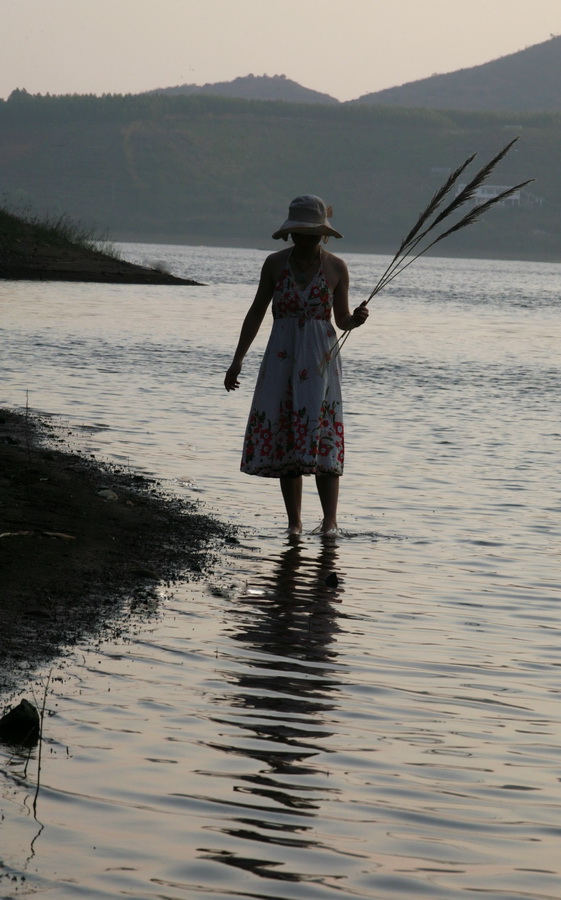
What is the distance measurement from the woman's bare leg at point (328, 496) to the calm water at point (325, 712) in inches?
6.0

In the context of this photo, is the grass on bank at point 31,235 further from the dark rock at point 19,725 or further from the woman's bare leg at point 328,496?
the dark rock at point 19,725

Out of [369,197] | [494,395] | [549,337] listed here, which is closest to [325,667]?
[494,395]

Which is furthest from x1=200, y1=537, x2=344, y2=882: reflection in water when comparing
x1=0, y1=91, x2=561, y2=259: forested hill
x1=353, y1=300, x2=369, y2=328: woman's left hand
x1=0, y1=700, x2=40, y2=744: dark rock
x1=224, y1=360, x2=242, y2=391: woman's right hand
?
x1=0, y1=91, x2=561, y2=259: forested hill

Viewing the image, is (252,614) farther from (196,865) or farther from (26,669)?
(196,865)

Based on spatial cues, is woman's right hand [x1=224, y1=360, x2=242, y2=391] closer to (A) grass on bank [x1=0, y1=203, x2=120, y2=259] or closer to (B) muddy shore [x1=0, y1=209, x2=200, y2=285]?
(B) muddy shore [x1=0, y1=209, x2=200, y2=285]

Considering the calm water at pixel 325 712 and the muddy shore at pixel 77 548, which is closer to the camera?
the calm water at pixel 325 712

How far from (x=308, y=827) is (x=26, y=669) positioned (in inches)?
61.6

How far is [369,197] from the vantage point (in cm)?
17775

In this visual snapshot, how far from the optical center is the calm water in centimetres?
340

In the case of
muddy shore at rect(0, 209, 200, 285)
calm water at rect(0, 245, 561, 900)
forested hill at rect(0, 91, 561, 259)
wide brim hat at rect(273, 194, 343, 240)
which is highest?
forested hill at rect(0, 91, 561, 259)

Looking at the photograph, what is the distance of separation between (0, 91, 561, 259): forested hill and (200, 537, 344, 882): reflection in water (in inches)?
6032

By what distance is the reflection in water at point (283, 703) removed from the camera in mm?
3578

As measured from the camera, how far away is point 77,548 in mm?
6766

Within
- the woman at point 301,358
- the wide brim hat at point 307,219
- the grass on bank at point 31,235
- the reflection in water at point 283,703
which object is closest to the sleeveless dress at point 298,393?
the woman at point 301,358
